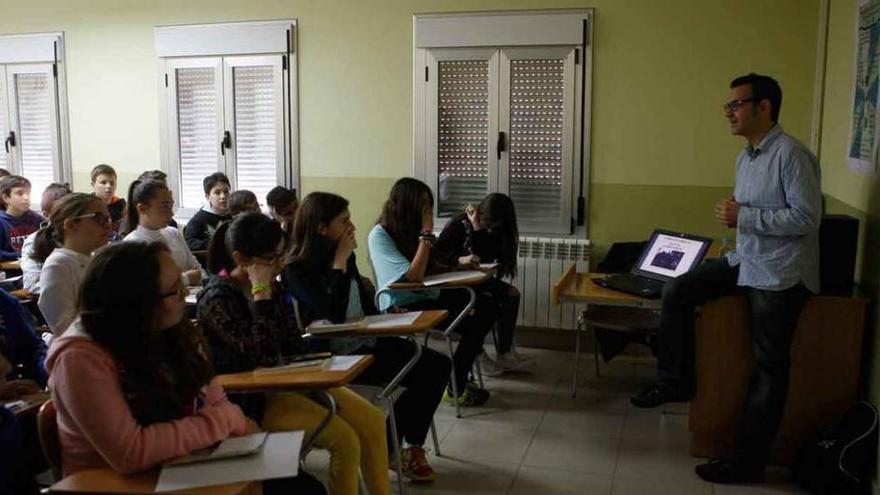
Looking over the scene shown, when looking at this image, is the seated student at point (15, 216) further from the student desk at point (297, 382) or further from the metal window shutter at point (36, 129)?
the student desk at point (297, 382)

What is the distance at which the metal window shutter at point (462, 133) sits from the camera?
17.1ft

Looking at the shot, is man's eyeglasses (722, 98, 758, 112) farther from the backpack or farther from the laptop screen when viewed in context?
the backpack

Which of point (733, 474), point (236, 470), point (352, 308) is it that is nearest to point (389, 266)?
point (352, 308)

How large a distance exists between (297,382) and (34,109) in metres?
5.33

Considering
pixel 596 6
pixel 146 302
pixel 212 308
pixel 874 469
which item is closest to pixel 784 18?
pixel 596 6

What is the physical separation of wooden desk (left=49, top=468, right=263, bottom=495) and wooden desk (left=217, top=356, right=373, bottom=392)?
1.62 ft

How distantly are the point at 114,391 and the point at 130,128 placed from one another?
4916 mm

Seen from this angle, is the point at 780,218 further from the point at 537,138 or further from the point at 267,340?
the point at 537,138

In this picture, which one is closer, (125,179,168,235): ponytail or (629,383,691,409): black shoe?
(629,383,691,409): black shoe

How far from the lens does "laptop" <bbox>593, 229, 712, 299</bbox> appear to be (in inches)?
147

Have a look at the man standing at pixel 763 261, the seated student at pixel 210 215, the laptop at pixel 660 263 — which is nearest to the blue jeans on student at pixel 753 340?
the man standing at pixel 763 261

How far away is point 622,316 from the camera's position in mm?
4328

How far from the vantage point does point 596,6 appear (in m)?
4.93

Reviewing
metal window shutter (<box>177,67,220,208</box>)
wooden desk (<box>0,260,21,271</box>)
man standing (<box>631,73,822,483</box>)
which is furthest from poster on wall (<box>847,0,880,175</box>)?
wooden desk (<box>0,260,21,271</box>)
